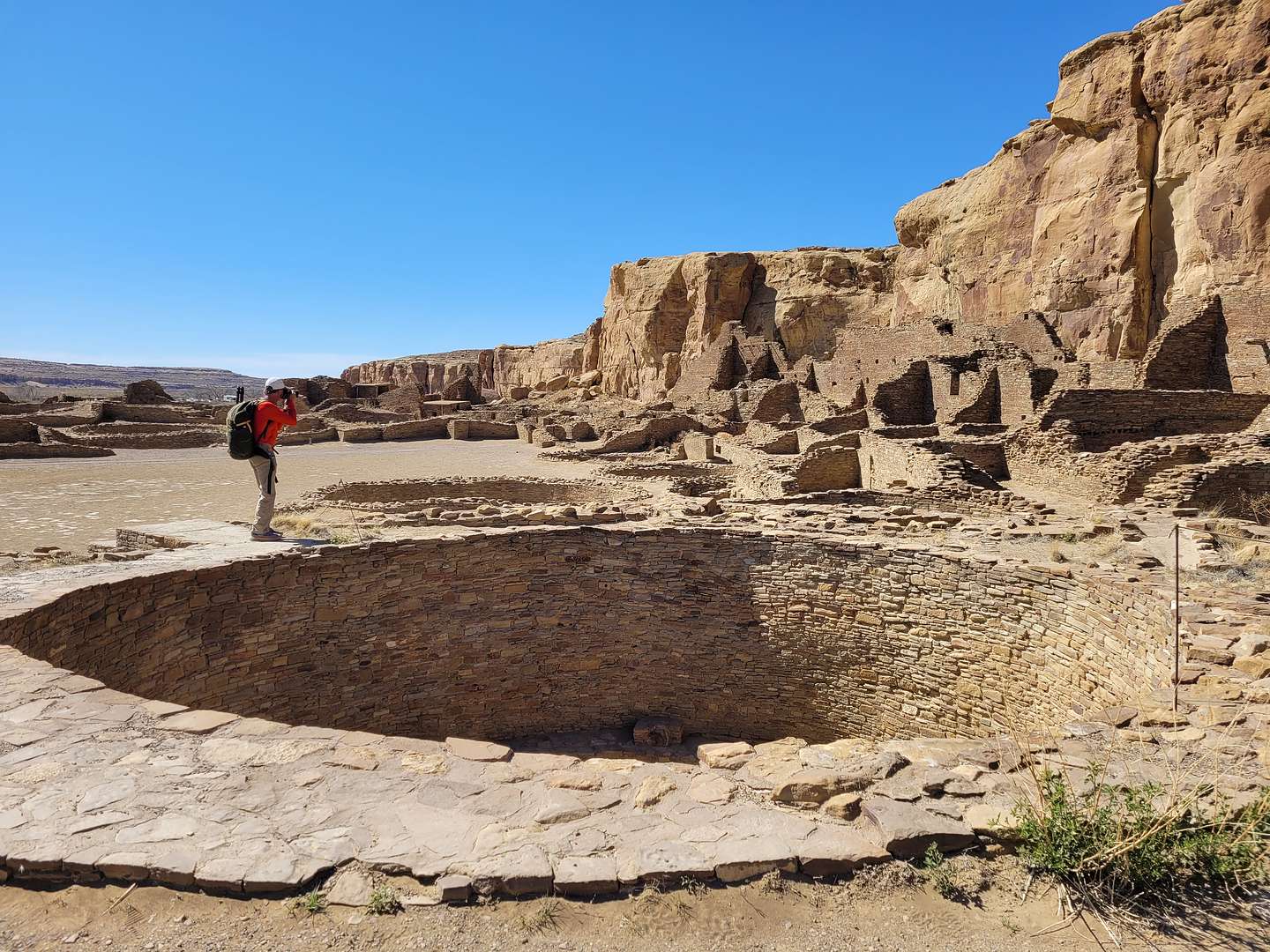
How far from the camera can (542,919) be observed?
2787 mm

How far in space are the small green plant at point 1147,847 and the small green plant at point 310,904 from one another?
290cm

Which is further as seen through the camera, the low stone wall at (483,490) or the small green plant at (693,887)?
the low stone wall at (483,490)

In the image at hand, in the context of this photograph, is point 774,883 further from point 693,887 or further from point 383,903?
point 383,903

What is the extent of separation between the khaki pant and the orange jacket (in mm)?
177

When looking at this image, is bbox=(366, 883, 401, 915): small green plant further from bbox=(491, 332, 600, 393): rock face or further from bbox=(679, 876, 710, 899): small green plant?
bbox=(491, 332, 600, 393): rock face

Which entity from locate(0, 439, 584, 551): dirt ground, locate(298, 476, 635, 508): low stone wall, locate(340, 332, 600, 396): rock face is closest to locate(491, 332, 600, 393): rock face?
locate(340, 332, 600, 396): rock face

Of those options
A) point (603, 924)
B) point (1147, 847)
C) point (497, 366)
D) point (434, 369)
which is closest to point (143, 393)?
point (603, 924)

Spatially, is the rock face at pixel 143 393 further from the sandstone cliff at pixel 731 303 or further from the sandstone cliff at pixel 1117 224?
the sandstone cliff at pixel 1117 224

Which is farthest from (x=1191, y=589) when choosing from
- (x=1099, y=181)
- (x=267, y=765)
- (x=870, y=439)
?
(x=1099, y=181)

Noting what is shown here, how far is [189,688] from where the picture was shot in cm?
666

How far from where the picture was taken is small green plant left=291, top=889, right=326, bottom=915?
2.76 meters

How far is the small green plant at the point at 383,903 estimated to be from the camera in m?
2.76

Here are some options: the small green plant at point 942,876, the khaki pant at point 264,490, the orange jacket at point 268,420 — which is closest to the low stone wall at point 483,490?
the khaki pant at point 264,490

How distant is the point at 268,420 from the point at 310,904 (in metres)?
6.29
